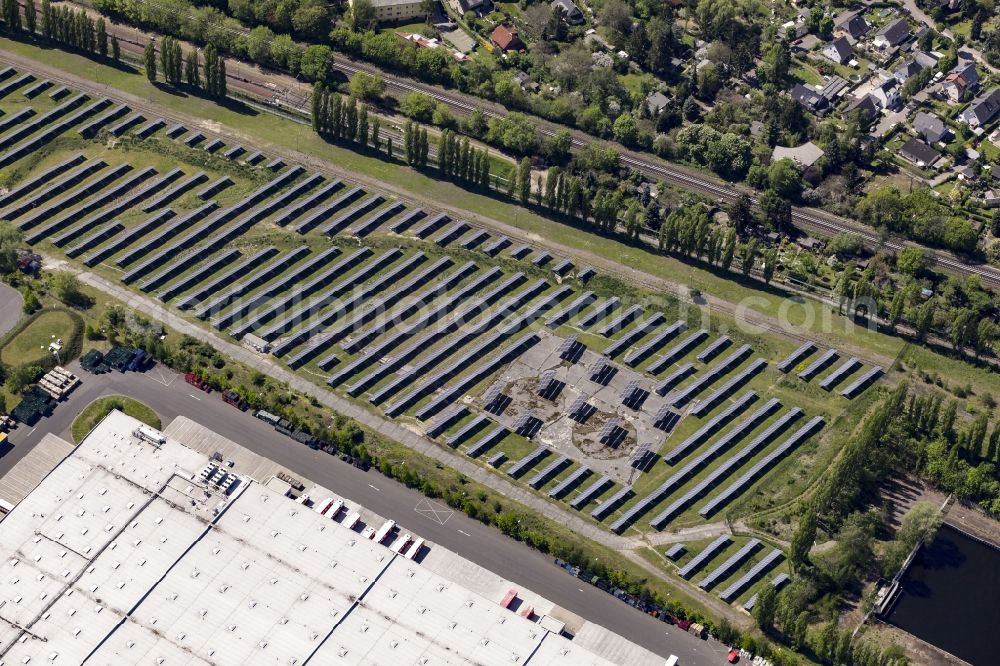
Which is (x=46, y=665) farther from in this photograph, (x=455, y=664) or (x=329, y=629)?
(x=455, y=664)

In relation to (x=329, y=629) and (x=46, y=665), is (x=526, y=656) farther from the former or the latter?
(x=46, y=665)

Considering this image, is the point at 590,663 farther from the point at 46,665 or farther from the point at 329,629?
the point at 46,665

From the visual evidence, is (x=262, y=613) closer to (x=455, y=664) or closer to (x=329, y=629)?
(x=329, y=629)

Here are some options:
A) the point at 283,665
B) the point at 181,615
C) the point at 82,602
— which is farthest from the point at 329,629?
the point at 82,602

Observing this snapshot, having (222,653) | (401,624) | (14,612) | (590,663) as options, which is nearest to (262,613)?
(222,653)

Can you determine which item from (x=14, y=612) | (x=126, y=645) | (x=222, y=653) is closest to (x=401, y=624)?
(x=222, y=653)
